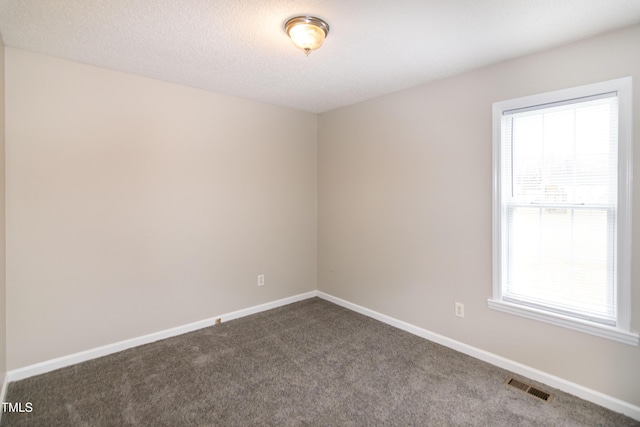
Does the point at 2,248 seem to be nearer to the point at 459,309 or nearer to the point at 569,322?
the point at 459,309

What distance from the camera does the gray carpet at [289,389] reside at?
1.99 meters

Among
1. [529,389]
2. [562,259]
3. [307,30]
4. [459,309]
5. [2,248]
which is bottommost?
[529,389]

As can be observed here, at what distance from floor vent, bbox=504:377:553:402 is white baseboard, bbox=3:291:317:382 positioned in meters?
2.47

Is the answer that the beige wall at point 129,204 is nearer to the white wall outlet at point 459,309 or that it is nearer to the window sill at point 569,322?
the white wall outlet at point 459,309

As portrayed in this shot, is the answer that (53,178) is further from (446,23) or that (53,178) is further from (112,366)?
(446,23)

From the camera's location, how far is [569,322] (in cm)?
224

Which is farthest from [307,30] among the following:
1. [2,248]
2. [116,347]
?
[116,347]

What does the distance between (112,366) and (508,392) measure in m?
2.96

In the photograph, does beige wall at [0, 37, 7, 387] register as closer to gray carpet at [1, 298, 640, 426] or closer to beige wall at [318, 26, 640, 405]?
gray carpet at [1, 298, 640, 426]

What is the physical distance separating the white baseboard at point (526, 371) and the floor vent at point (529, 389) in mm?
112

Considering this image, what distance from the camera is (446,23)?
199cm

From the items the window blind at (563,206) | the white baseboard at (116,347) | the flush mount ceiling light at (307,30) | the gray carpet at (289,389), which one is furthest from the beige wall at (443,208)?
the flush mount ceiling light at (307,30)

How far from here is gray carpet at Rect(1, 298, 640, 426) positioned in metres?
1.99

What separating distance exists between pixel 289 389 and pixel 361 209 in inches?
80.4
